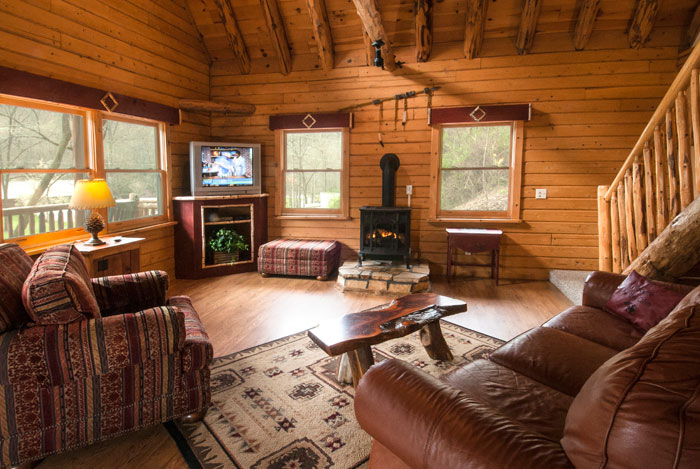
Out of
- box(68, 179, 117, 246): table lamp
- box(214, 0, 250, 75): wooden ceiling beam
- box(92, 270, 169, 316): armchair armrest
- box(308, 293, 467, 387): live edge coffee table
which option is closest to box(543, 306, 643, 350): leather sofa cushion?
box(308, 293, 467, 387): live edge coffee table

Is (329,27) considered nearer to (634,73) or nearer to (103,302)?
(634,73)

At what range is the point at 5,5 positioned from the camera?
3.03 meters

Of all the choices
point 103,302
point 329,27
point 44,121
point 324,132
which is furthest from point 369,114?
point 103,302

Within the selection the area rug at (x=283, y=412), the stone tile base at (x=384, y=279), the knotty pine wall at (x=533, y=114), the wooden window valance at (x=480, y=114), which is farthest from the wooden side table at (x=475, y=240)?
the area rug at (x=283, y=412)

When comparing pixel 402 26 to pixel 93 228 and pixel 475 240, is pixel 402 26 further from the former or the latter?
pixel 93 228

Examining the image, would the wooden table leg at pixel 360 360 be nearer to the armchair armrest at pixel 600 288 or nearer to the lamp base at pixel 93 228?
the armchair armrest at pixel 600 288

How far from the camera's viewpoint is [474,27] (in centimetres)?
452

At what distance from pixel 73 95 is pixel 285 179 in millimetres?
2574

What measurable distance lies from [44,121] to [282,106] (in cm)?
270

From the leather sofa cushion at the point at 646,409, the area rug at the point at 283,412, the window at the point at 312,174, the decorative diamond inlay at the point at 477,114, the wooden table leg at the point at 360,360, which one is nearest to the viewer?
the leather sofa cushion at the point at 646,409

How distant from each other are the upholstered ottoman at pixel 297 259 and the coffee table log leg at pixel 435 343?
7.76ft

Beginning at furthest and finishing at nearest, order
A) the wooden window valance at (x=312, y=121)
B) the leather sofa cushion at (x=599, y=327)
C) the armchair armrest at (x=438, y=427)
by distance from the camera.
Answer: the wooden window valance at (x=312, y=121) → the leather sofa cushion at (x=599, y=327) → the armchair armrest at (x=438, y=427)

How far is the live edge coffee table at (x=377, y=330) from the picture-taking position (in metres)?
2.09

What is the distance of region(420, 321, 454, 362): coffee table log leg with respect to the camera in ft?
8.70
